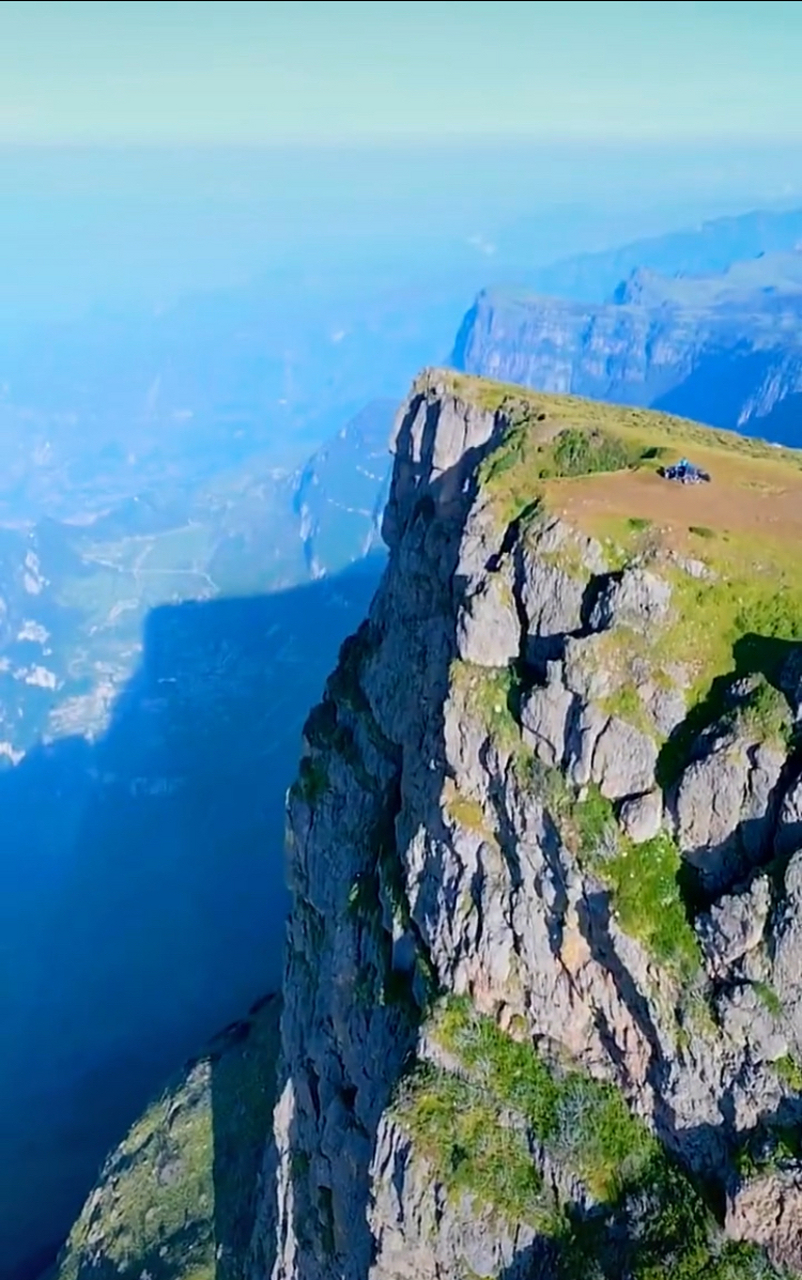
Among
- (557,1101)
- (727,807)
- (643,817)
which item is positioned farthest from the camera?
(557,1101)

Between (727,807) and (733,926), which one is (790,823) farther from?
(733,926)

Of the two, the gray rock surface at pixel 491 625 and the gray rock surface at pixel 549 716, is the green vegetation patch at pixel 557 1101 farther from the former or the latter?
the gray rock surface at pixel 491 625

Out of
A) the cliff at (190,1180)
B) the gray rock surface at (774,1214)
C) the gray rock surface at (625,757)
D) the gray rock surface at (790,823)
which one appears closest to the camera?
the gray rock surface at (774,1214)

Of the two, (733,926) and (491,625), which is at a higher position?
(491,625)

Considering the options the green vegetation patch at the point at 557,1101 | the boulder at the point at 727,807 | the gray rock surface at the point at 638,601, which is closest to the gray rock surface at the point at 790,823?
the boulder at the point at 727,807

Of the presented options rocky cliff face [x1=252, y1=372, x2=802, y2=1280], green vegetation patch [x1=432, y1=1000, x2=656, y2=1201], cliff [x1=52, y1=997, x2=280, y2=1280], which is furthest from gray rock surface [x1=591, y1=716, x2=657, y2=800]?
cliff [x1=52, y1=997, x2=280, y2=1280]

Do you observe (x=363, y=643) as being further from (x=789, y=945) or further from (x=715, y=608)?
(x=789, y=945)

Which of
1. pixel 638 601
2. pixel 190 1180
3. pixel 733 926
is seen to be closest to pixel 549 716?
pixel 638 601
